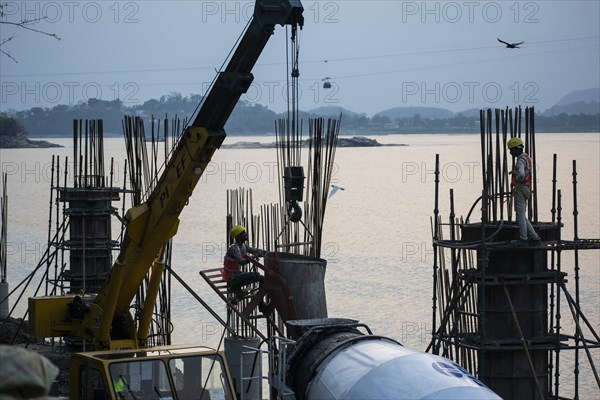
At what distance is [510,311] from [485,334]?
0.54 meters

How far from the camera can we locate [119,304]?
17234 millimetres

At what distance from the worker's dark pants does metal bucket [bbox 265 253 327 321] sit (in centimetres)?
17

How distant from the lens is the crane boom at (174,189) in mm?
15656

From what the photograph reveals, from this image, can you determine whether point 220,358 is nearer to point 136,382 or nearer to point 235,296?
point 136,382

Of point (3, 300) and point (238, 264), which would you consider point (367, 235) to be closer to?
point (3, 300)

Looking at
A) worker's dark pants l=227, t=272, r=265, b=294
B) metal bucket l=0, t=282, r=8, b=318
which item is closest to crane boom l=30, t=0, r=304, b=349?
worker's dark pants l=227, t=272, r=265, b=294

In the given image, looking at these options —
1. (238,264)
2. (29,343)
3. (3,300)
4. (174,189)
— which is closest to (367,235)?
(3,300)

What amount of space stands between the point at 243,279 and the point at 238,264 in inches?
16.5

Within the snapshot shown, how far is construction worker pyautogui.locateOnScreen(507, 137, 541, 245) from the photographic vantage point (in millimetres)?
17500

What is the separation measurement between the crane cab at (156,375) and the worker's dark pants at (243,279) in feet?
18.4

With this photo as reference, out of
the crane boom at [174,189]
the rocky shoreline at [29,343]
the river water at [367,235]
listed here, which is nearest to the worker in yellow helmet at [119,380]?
the crane boom at [174,189]

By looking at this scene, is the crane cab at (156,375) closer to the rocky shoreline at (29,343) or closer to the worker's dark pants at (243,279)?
the worker's dark pants at (243,279)

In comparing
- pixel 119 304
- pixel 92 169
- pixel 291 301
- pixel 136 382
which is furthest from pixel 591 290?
pixel 136 382

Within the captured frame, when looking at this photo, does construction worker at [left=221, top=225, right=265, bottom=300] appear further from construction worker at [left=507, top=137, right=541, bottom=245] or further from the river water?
the river water
